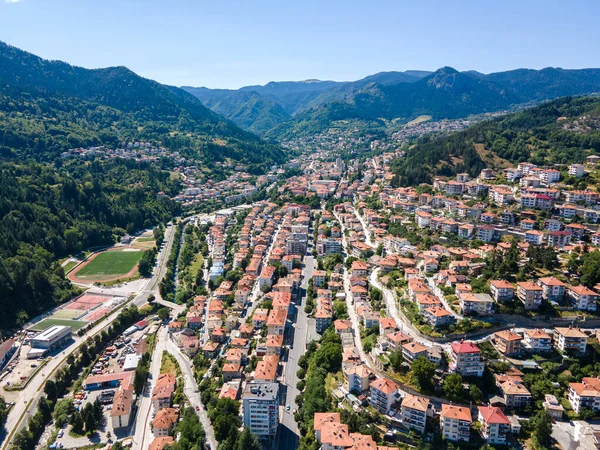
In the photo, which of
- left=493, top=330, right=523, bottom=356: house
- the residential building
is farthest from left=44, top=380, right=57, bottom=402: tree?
left=493, top=330, right=523, bottom=356: house

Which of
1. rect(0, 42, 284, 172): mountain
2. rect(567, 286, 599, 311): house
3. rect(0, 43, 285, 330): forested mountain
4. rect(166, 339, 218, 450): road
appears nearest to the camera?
rect(166, 339, 218, 450): road

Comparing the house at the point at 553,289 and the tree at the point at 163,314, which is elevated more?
the house at the point at 553,289

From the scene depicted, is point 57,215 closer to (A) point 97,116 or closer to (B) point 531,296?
(B) point 531,296

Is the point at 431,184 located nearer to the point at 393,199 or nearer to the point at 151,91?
the point at 393,199

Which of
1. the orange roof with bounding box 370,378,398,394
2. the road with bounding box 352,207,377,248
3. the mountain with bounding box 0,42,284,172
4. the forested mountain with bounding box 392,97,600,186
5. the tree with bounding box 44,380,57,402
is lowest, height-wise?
the tree with bounding box 44,380,57,402

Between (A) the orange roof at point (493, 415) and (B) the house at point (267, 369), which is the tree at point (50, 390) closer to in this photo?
(B) the house at point (267, 369)

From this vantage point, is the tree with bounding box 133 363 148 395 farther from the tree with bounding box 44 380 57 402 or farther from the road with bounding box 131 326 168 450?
the tree with bounding box 44 380 57 402

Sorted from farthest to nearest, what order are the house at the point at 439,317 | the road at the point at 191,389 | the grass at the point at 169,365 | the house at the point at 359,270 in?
the house at the point at 359,270
the grass at the point at 169,365
the house at the point at 439,317
the road at the point at 191,389

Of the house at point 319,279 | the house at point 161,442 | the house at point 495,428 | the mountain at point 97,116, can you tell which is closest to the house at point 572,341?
the house at point 495,428
